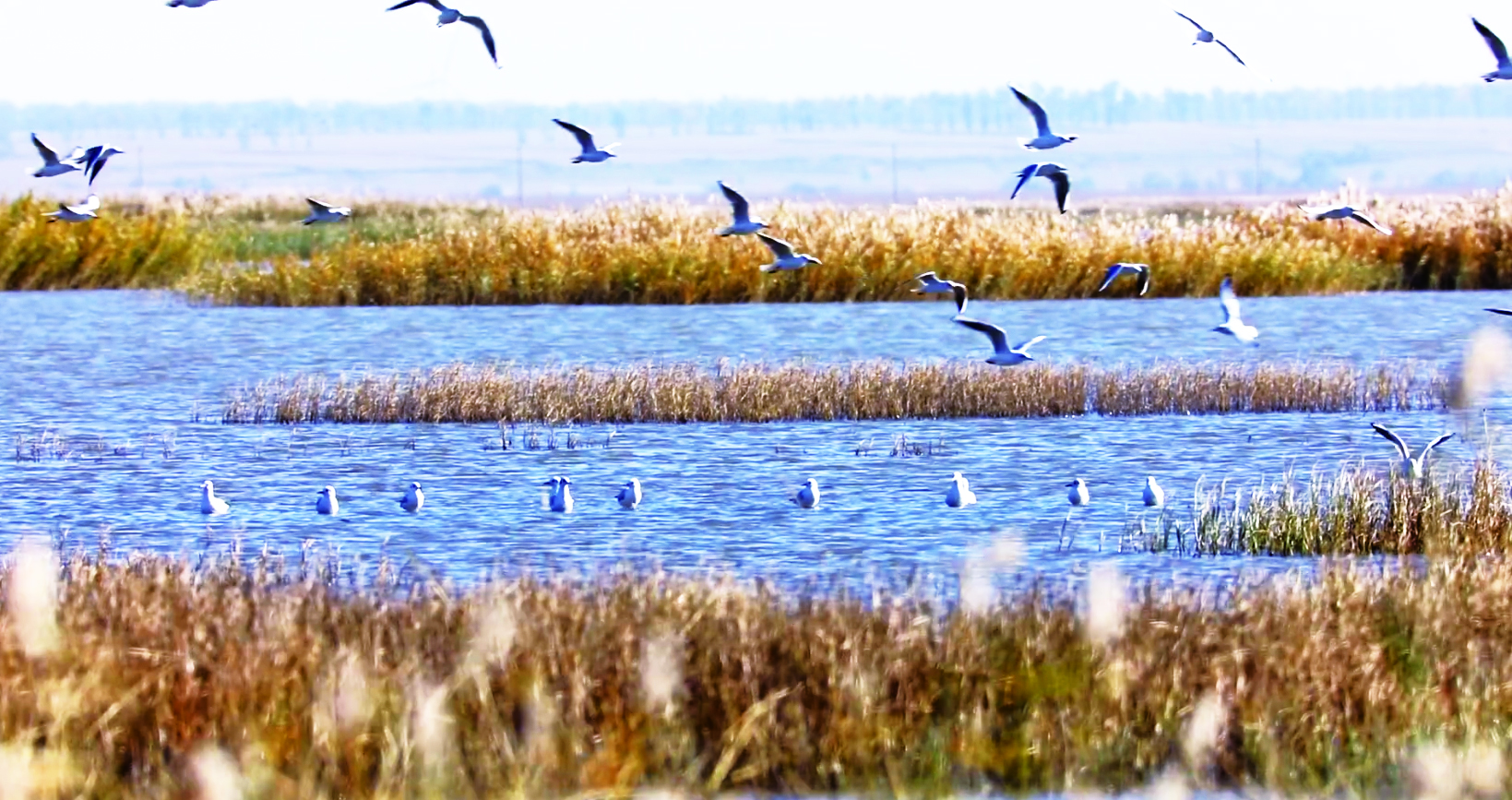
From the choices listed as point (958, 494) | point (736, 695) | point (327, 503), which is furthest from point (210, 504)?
point (736, 695)

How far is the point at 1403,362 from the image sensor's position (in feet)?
98.5

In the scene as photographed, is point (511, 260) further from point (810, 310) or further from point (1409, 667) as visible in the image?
point (1409, 667)

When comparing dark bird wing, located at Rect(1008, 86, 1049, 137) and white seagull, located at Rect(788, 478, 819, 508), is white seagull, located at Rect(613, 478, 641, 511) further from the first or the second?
dark bird wing, located at Rect(1008, 86, 1049, 137)

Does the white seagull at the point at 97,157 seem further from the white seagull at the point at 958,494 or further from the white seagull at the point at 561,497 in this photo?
the white seagull at the point at 958,494

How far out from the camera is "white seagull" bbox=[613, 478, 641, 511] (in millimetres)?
17500

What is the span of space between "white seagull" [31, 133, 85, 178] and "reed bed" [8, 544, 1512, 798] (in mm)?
8157

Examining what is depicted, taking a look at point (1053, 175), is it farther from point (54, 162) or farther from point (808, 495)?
point (54, 162)

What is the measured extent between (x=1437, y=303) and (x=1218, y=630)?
3109 cm

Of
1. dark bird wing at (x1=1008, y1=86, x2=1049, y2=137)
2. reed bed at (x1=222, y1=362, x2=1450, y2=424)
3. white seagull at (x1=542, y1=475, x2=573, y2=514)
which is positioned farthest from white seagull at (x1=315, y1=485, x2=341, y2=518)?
reed bed at (x1=222, y1=362, x2=1450, y2=424)

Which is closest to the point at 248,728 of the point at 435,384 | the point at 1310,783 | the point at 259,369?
the point at 1310,783

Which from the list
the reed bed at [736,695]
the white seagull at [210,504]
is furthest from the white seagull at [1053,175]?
the reed bed at [736,695]

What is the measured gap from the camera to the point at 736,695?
920 centimetres

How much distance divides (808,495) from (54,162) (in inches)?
230

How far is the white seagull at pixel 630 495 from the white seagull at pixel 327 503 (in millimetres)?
1900
